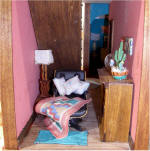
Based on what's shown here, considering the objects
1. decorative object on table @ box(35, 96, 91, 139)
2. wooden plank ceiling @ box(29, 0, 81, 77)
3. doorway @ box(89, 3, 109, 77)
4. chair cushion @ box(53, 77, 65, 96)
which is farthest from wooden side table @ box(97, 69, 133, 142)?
doorway @ box(89, 3, 109, 77)

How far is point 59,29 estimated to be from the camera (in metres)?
4.15

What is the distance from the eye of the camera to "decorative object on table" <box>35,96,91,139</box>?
3.30m

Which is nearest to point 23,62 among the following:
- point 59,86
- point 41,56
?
point 41,56

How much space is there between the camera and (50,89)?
14.9 ft

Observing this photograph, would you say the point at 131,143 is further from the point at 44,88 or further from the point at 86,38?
the point at 86,38

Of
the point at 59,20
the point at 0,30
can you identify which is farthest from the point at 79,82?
the point at 0,30

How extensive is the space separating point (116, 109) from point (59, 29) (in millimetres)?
2146

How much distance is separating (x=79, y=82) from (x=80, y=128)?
3.51ft

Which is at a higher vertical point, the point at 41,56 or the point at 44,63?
the point at 41,56

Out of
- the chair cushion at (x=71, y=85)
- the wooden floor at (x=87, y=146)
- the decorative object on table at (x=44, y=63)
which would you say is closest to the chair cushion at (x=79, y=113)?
the wooden floor at (x=87, y=146)

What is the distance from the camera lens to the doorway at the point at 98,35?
23.4ft

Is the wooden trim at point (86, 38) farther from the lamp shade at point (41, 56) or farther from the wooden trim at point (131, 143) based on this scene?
the wooden trim at point (131, 143)

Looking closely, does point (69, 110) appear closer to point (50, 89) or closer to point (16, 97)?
point (16, 97)

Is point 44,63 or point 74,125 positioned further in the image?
point 44,63
